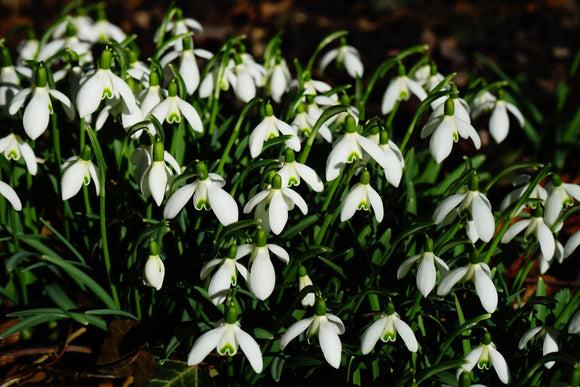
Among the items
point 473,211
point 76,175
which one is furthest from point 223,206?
point 473,211

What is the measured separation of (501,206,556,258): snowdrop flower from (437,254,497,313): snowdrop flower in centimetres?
21

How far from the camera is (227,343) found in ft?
4.47

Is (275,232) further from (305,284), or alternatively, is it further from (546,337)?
(546,337)

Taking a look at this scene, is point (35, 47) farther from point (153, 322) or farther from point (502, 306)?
point (502, 306)

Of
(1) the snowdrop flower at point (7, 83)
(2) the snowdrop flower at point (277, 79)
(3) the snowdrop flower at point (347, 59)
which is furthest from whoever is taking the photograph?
(3) the snowdrop flower at point (347, 59)

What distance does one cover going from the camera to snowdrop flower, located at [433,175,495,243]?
4.77 ft

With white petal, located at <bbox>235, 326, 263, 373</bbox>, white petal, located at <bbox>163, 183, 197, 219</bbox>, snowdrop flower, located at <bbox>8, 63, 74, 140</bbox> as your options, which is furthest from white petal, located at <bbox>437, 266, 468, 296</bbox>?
snowdrop flower, located at <bbox>8, 63, 74, 140</bbox>

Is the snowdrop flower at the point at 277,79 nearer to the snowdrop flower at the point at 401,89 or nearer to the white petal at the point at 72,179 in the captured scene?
the snowdrop flower at the point at 401,89

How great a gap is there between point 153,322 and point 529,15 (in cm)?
374

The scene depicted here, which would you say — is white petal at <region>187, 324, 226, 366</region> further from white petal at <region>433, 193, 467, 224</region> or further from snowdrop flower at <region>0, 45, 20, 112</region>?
snowdrop flower at <region>0, 45, 20, 112</region>

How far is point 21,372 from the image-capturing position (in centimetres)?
184

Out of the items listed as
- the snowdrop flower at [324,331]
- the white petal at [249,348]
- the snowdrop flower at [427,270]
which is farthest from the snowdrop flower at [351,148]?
the white petal at [249,348]

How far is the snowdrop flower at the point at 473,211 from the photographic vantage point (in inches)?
57.2

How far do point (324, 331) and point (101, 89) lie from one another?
791 mm
